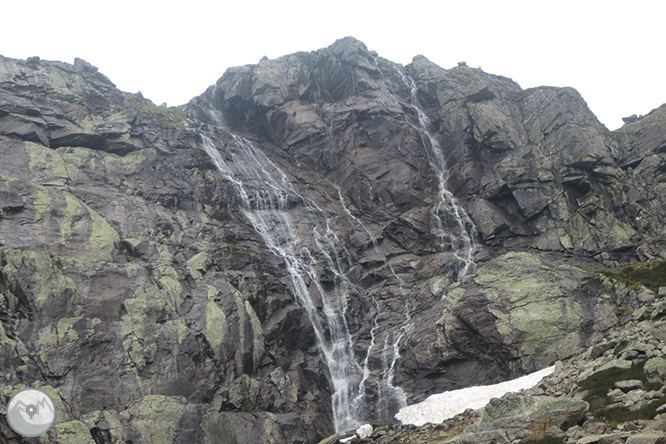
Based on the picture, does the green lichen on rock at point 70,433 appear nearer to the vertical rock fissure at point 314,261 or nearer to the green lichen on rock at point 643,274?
the vertical rock fissure at point 314,261

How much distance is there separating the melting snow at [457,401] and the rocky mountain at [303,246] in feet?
5.55

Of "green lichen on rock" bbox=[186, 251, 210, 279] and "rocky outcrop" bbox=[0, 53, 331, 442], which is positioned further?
"green lichen on rock" bbox=[186, 251, 210, 279]

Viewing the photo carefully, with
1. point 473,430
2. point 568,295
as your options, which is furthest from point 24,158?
point 568,295

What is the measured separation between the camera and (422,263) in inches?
2175

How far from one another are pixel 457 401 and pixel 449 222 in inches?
1128

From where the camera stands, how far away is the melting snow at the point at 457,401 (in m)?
34.5

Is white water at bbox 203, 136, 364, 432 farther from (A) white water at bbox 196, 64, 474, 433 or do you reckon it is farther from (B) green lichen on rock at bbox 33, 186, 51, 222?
(B) green lichen on rock at bbox 33, 186, 51, 222

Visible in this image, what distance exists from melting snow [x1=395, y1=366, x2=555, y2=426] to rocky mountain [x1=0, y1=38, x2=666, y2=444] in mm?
1692

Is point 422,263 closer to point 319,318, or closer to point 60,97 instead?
point 319,318

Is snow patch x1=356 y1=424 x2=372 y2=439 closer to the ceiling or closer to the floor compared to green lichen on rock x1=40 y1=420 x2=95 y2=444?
closer to the floor

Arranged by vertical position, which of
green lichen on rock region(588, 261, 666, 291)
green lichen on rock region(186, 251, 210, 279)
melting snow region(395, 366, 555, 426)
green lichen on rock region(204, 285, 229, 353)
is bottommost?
melting snow region(395, 366, 555, 426)

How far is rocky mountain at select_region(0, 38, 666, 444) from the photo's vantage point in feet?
106

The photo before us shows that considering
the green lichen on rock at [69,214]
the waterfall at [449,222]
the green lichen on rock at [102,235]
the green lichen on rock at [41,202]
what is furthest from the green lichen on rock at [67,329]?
the waterfall at [449,222]

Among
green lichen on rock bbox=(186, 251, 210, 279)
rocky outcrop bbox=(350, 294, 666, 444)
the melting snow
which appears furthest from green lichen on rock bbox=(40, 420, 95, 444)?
the melting snow
